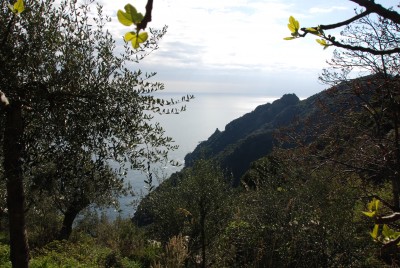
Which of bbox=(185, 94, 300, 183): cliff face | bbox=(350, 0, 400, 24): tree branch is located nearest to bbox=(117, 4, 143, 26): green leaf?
bbox=(350, 0, 400, 24): tree branch

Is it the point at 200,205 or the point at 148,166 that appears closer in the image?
the point at 148,166

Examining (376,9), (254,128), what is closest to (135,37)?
(376,9)

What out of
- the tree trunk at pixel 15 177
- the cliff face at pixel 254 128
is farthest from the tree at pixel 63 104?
the cliff face at pixel 254 128

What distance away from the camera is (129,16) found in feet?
2.64

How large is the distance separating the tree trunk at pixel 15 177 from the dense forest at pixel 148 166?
21 mm

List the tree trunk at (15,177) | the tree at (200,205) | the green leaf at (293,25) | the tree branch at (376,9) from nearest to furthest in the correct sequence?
the tree branch at (376,9), the green leaf at (293,25), the tree trunk at (15,177), the tree at (200,205)

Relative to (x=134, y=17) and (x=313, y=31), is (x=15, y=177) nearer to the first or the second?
(x=313, y=31)

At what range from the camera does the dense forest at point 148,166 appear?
5.43m

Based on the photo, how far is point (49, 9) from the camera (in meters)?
6.02

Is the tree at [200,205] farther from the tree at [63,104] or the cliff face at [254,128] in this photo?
the cliff face at [254,128]

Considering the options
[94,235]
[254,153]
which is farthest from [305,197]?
[254,153]

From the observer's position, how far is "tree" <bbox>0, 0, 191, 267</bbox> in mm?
5418

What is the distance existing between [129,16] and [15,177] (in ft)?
18.4

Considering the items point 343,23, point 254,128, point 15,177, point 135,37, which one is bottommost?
point 15,177
